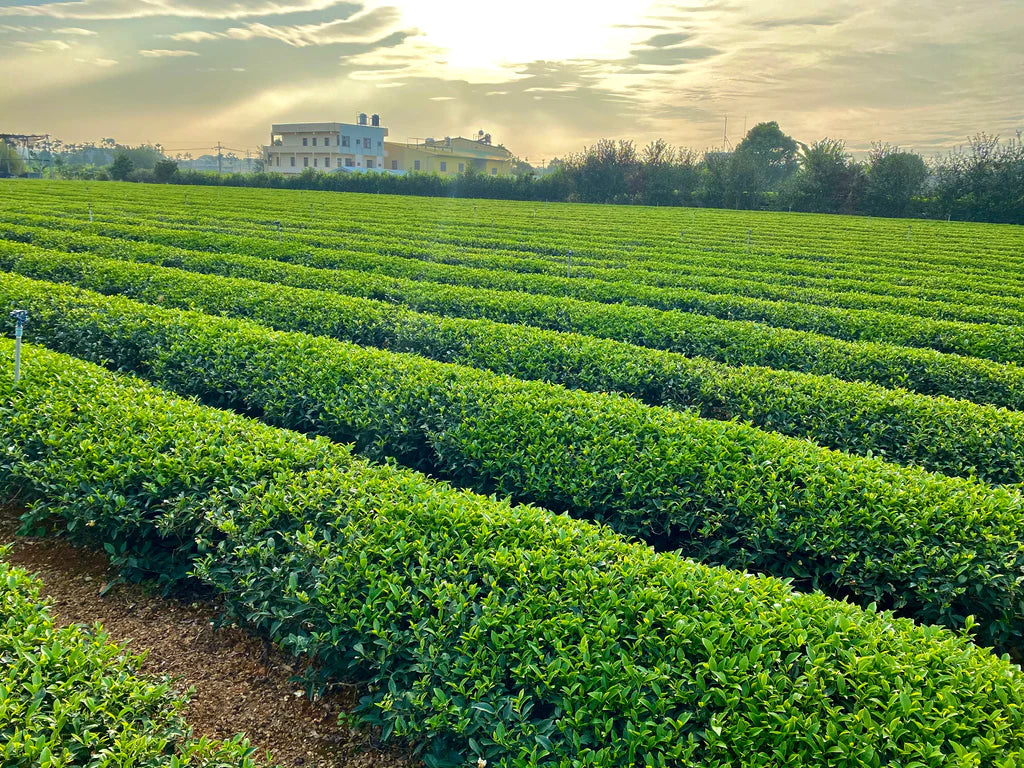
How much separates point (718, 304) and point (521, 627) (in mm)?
11330

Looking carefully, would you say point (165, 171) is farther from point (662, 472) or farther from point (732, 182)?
point (662, 472)

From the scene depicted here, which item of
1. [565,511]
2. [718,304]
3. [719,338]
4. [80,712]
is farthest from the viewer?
[718,304]

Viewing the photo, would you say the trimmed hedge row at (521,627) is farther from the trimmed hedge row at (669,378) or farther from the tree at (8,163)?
the tree at (8,163)

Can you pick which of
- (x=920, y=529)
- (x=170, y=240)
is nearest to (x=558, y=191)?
(x=170, y=240)

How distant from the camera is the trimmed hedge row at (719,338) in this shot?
Result: 9273mm

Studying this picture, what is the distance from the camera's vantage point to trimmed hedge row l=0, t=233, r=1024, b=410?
30.4ft

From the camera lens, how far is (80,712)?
303cm

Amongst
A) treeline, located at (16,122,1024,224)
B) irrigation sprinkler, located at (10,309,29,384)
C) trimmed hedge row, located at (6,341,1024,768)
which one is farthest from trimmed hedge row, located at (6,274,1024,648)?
treeline, located at (16,122,1024,224)

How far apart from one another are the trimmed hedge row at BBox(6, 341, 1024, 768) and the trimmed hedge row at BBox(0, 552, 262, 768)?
722 mm

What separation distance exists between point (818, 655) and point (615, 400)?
12.3ft

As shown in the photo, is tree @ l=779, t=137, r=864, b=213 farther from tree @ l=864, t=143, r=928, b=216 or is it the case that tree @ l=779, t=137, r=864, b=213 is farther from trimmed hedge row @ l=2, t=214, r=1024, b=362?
trimmed hedge row @ l=2, t=214, r=1024, b=362

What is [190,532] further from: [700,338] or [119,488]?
[700,338]

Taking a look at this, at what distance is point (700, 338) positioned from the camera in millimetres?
10359

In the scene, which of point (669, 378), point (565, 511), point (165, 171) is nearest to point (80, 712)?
point (565, 511)
